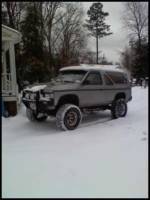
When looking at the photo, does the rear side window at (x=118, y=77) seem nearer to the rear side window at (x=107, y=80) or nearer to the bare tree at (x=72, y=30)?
the rear side window at (x=107, y=80)

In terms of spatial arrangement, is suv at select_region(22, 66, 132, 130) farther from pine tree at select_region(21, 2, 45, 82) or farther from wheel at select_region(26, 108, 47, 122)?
pine tree at select_region(21, 2, 45, 82)

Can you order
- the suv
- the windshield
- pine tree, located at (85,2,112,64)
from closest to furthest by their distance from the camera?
the suv
the windshield
pine tree, located at (85,2,112,64)

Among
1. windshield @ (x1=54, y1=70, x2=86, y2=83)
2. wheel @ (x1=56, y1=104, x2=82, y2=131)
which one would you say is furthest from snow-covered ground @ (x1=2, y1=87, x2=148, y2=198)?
windshield @ (x1=54, y1=70, x2=86, y2=83)

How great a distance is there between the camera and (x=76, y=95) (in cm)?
736

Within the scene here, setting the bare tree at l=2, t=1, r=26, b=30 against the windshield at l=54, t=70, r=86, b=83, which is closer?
the windshield at l=54, t=70, r=86, b=83

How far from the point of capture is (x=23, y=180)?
3744 mm

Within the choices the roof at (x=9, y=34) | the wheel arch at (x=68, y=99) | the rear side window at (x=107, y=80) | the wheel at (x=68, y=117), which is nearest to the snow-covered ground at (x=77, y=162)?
the wheel at (x=68, y=117)

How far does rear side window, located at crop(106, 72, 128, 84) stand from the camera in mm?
8648

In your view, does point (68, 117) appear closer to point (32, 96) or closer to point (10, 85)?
point (32, 96)

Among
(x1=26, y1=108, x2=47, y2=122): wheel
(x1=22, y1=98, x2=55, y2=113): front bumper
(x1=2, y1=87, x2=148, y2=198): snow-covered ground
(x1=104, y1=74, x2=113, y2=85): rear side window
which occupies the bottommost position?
(x1=2, y1=87, x2=148, y2=198): snow-covered ground

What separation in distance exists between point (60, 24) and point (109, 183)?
104 feet

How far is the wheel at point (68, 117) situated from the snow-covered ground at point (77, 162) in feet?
0.67

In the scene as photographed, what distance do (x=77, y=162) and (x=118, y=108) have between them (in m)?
4.58

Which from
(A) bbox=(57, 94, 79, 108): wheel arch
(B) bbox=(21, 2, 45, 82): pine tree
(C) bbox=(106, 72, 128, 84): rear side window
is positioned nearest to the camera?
(A) bbox=(57, 94, 79, 108): wheel arch
